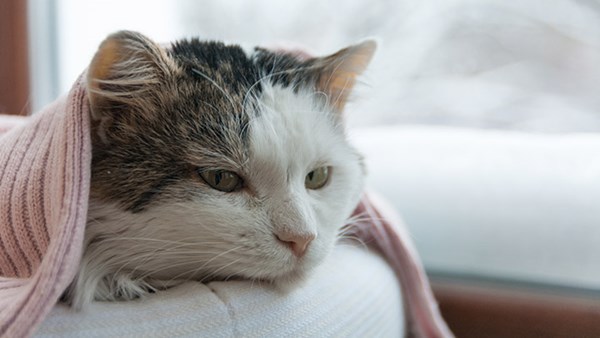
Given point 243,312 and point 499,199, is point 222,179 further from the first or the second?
point 499,199

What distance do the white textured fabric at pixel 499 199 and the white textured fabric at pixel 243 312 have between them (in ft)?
1.28

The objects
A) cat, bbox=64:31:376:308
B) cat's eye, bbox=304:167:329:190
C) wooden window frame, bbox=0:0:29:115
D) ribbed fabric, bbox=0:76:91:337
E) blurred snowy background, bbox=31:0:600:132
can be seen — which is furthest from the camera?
wooden window frame, bbox=0:0:29:115

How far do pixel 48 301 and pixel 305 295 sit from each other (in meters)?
0.33

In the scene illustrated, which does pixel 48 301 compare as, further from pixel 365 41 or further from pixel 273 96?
pixel 365 41

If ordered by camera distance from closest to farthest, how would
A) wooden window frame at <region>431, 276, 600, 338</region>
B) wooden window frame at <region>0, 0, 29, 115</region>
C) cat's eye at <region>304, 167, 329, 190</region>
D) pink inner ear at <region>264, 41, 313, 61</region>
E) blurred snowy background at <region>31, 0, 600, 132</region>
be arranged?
cat's eye at <region>304, 167, 329, 190</region> < pink inner ear at <region>264, 41, 313, 61</region> < wooden window frame at <region>431, 276, 600, 338</region> < blurred snowy background at <region>31, 0, 600, 132</region> < wooden window frame at <region>0, 0, 29, 115</region>

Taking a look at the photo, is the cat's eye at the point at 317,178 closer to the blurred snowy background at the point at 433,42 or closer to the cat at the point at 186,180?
the cat at the point at 186,180

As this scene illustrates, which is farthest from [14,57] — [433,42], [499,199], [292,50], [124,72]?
[499,199]

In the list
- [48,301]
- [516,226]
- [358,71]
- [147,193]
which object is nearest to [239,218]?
[147,193]

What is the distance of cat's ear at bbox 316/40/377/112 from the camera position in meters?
0.89

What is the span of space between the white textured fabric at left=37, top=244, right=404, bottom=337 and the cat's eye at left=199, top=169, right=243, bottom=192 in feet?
0.41

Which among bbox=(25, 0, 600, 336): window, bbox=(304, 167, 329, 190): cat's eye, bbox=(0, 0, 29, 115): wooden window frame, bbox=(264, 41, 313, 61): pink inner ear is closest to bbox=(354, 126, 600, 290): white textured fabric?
bbox=(25, 0, 600, 336): window

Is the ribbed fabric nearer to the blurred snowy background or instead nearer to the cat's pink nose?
the cat's pink nose

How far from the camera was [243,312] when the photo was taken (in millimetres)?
701

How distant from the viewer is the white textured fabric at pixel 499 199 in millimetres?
1154
